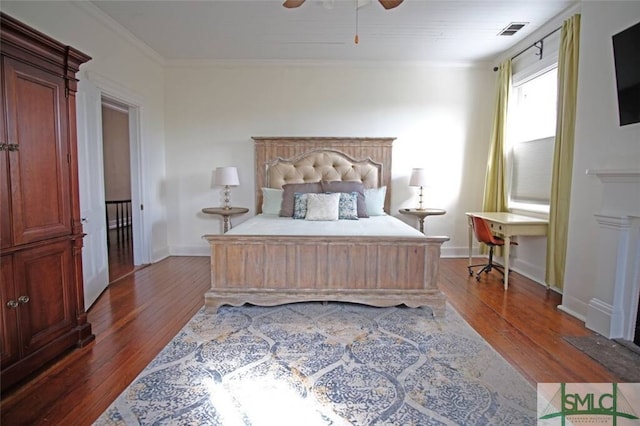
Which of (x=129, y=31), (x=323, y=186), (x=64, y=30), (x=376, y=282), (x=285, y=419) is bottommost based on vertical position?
(x=285, y=419)

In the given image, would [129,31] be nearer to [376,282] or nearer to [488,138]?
[376,282]

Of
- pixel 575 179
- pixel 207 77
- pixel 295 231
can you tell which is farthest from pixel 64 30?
pixel 575 179

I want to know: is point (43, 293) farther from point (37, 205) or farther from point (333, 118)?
point (333, 118)

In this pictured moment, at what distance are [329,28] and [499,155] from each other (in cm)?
286

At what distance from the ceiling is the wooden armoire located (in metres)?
1.73

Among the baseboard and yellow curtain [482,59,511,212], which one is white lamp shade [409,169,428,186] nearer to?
yellow curtain [482,59,511,212]

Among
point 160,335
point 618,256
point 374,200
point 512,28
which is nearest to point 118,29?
point 160,335

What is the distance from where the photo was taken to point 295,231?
3.22m

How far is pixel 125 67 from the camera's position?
13.5 ft

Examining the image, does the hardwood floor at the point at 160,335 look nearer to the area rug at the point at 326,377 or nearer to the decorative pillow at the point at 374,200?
the area rug at the point at 326,377

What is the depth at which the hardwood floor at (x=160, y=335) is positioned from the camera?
185 centimetres

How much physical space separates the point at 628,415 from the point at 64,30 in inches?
193

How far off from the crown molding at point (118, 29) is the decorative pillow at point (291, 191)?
8.45 feet

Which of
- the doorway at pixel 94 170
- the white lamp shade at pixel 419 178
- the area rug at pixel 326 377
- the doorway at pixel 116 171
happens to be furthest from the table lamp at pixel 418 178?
the doorway at pixel 116 171
